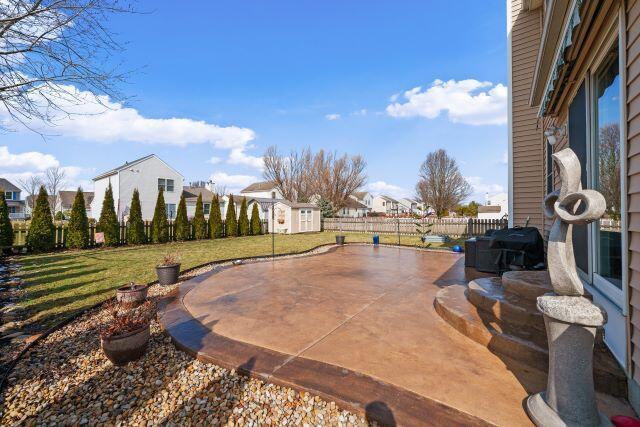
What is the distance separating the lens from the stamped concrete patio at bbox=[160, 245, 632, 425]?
70.0 inches

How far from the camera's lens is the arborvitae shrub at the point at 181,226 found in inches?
540

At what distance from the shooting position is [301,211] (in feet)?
60.8

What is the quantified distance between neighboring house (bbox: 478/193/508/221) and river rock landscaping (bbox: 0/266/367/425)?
42452 mm

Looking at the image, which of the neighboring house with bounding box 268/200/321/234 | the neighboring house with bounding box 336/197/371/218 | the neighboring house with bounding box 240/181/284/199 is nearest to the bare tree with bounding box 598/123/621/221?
the neighboring house with bounding box 268/200/321/234

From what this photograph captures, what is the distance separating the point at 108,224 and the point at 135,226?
1.00 metres

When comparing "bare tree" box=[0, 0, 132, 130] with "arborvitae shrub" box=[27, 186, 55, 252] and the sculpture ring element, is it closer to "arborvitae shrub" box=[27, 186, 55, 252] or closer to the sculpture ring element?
the sculpture ring element

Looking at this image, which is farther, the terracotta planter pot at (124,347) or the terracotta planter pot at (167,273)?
the terracotta planter pot at (167,273)

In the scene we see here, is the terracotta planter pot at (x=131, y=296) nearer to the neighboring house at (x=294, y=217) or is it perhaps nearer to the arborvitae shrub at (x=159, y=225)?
the arborvitae shrub at (x=159, y=225)

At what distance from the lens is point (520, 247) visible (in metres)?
4.11

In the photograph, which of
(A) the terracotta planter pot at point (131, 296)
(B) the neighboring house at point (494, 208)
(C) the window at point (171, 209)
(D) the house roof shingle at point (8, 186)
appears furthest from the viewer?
(B) the neighboring house at point (494, 208)

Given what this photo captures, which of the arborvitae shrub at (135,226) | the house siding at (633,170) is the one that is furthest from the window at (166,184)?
the house siding at (633,170)

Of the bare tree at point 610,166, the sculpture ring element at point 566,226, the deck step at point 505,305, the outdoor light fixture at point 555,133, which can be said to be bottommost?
the deck step at point 505,305

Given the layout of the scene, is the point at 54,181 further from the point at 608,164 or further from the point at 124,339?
the point at 608,164

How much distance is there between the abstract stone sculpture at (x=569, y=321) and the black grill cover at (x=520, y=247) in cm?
294
